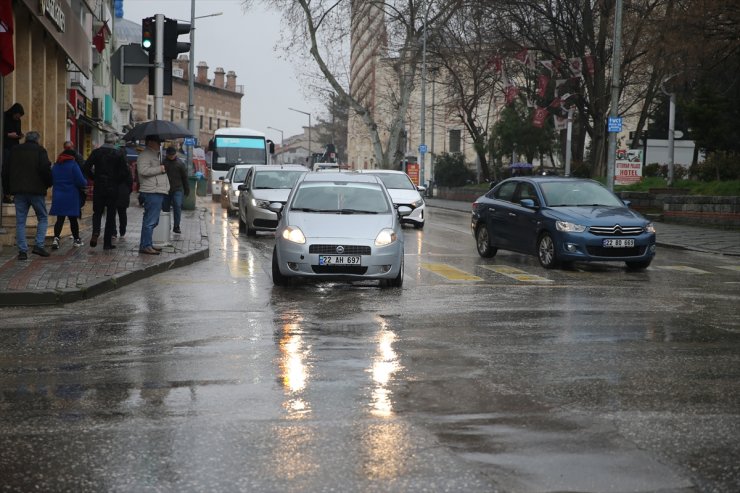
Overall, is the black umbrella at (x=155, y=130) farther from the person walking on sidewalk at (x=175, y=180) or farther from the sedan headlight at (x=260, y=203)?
the sedan headlight at (x=260, y=203)

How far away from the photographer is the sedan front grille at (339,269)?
1366cm

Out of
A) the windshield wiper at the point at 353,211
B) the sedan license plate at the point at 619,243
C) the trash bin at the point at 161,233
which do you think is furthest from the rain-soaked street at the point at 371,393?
the trash bin at the point at 161,233

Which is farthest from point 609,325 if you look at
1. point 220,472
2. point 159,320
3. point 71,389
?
point 220,472

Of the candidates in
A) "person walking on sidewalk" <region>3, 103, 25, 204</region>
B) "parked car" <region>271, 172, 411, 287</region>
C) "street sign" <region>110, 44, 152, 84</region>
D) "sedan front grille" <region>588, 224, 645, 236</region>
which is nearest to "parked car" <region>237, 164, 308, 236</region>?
"street sign" <region>110, 44, 152, 84</region>

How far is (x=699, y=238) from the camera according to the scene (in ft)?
84.8

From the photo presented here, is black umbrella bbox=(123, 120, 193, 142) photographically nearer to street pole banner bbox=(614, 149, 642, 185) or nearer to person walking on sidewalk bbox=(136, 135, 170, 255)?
person walking on sidewalk bbox=(136, 135, 170, 255)

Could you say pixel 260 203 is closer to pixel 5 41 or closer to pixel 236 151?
pixel 5 41

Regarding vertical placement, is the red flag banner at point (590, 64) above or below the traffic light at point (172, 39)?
above

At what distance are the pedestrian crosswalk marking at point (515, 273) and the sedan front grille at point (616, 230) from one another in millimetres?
1276

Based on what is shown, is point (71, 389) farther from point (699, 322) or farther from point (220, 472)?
point (699, 322)

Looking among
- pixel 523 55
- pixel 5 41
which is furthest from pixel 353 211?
pixel 523 55

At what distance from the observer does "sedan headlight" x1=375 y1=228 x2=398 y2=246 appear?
13.9 meters

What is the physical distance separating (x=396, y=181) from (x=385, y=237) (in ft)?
51.4

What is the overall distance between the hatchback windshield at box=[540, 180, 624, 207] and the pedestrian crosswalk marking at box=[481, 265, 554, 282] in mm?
1369
